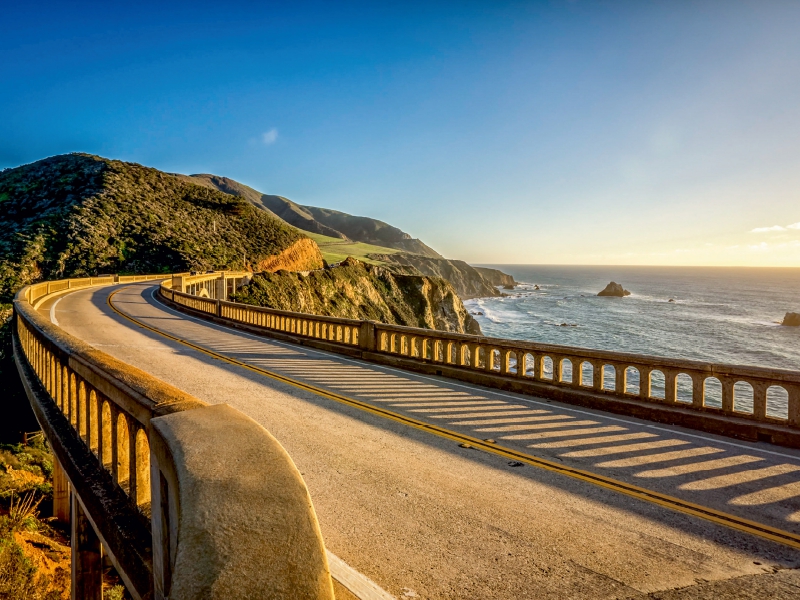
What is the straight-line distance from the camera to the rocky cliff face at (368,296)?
165 ft

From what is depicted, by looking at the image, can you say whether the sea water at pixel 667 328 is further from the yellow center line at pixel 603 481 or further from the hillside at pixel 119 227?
the hillside at pixel 119 227

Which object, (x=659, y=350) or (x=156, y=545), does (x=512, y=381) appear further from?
(x=659, y=350)

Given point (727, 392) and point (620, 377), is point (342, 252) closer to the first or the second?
point (620, 377)

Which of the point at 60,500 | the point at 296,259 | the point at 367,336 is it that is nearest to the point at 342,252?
the point at 296,259

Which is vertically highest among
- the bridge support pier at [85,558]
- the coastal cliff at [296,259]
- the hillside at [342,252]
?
the hillside at [342,252]

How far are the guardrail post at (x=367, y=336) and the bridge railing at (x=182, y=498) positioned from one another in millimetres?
7655

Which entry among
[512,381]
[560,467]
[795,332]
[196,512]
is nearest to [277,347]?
[512,381]

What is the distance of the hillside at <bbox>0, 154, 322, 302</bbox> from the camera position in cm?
4724

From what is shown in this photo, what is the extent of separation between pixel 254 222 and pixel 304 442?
71.5 m

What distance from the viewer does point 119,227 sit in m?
55.2

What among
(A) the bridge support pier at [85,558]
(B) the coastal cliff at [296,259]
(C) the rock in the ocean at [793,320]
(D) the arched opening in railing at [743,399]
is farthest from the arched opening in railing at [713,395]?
(B) the coastal cliff at [296,259]

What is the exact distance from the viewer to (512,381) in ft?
29.3

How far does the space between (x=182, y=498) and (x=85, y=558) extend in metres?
3.94

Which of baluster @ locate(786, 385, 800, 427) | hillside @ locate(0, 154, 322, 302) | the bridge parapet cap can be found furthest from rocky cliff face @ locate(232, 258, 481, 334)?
the bridge parapet cap
